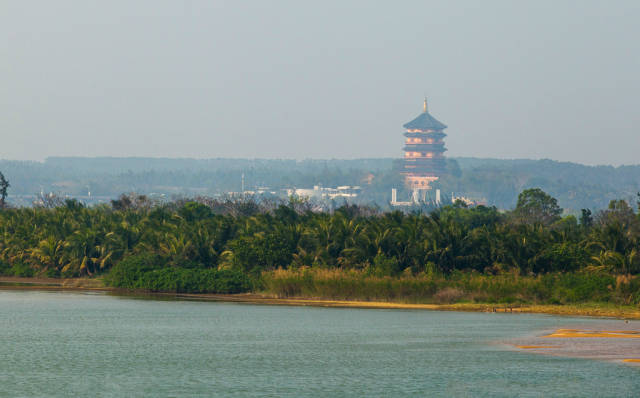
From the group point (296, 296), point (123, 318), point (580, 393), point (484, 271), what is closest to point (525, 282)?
point (484, 271)

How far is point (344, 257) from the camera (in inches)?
2667

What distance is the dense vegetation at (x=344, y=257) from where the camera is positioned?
203ft

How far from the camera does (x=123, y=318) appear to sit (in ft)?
182

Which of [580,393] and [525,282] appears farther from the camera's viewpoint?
[525,282]

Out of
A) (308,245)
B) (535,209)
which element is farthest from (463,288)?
(535,209)

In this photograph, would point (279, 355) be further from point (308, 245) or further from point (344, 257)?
point (308, 245)

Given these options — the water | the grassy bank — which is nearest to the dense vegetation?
the grassy bank

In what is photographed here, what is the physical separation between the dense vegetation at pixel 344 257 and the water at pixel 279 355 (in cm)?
449

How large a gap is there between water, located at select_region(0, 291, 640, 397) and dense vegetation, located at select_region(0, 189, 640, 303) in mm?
4486

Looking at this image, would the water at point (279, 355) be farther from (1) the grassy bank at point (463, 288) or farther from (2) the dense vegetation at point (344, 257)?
(2) the dense vegetation at point (344, 257)

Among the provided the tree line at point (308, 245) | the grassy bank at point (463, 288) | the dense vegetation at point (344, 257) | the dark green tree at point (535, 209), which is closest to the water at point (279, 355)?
the grassy bank at point (463, 288)

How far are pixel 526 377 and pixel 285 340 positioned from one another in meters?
13.4

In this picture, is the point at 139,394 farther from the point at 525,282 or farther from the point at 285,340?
the point at 525,282

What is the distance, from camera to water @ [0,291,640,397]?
116ft
